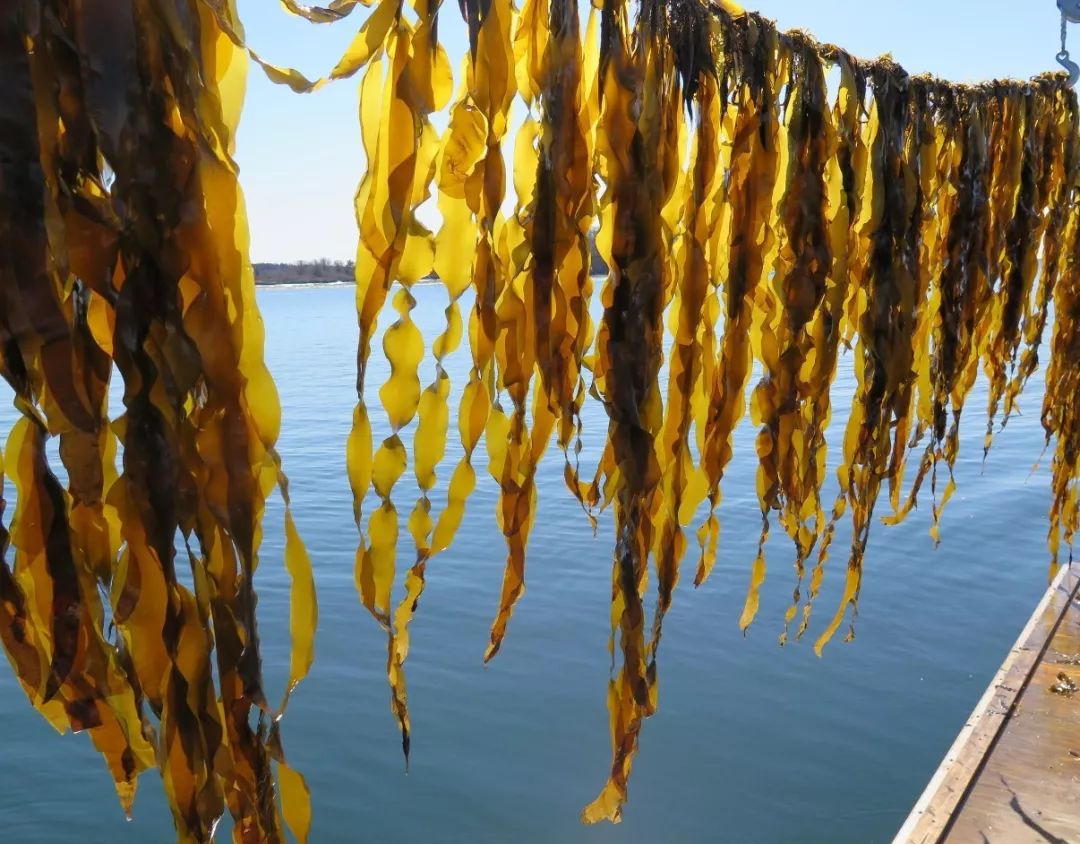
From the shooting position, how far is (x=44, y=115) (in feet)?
2.35

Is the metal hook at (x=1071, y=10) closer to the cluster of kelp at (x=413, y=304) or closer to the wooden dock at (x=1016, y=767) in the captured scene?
the cluster of kelp at (x=413, y=304)

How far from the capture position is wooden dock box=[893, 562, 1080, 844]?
273 cm

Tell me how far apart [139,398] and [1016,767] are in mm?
3475

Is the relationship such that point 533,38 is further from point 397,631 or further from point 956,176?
point 956,176

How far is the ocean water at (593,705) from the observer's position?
5426mm

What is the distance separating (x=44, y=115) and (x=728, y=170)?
1020 mm

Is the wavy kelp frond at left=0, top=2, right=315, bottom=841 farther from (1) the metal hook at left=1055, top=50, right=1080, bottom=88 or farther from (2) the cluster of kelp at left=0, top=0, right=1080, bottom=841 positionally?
(1) the metal hook at left=1055, top=50, right=1080, bottom=88

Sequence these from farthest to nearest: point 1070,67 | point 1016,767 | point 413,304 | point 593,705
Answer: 1. point 593,705
2. point 1016,767
3. point 1070,67
4. point 413,304

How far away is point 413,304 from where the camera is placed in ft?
3.43

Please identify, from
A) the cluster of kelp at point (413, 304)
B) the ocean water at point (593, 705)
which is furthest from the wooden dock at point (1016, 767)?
the ocean water at point (593, 705)

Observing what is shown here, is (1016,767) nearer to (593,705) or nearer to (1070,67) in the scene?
(1070,67)

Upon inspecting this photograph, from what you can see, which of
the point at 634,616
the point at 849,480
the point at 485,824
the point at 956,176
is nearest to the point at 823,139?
the point at 956,176

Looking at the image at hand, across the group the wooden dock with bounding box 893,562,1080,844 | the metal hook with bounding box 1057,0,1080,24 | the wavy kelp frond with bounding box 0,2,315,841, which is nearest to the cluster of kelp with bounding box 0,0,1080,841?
the wavy kelp frond with bounding box 0,2,315,841

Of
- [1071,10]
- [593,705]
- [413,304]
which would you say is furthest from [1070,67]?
[593,705]
